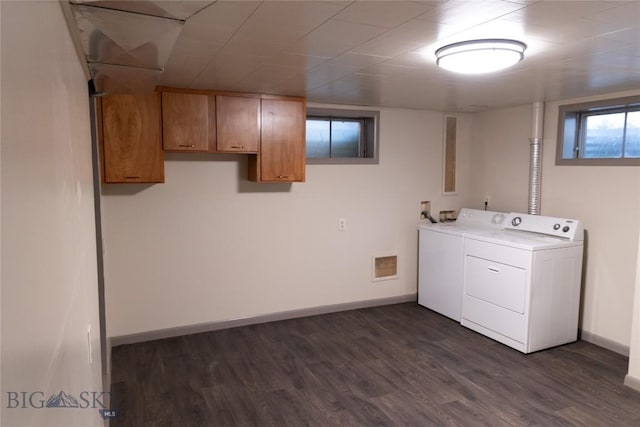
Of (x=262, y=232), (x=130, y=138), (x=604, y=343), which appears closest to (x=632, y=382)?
(x=604, y=343)

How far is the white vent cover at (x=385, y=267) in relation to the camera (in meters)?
4.78

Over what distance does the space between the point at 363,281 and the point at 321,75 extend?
2.50 m

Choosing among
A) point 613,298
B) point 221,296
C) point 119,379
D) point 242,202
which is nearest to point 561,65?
point 613,298

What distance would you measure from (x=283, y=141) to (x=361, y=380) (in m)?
2.13

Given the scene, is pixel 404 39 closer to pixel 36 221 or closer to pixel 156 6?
pixel 156 6

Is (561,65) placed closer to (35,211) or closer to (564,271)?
(564,271)

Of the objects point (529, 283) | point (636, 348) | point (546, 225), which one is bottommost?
point (636, 348)

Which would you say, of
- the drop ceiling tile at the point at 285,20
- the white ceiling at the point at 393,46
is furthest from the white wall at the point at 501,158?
the drop ceiling tile at the point at 285,20

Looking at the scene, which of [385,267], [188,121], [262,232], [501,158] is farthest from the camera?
[385,267]

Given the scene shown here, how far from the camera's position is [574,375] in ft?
10.6

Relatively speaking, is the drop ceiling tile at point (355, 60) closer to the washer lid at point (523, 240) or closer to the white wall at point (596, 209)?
the washer lid at point (523, 240)

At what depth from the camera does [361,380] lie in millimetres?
3148

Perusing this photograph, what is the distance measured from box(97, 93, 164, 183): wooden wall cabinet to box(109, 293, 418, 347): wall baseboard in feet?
4.67

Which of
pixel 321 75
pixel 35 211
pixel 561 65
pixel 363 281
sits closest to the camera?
Result: pixel 35 211
